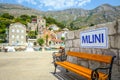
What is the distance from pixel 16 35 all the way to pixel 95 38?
99.9 m

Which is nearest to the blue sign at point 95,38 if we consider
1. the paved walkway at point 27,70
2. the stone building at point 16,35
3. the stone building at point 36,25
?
the paved walkway at point 27,70

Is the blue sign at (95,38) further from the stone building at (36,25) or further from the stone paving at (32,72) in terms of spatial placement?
the stone building at (36,25)

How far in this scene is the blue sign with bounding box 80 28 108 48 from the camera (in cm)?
669

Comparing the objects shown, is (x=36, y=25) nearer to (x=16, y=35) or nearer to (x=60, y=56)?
(x=16, y=35)

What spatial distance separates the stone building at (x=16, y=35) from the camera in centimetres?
10462

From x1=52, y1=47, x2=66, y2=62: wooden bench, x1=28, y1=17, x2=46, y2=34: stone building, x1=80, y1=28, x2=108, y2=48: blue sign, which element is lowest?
x1=52, y1=47, x2=66, y2=62: wooden bench

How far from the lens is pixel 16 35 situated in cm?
10500

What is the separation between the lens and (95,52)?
7.38m

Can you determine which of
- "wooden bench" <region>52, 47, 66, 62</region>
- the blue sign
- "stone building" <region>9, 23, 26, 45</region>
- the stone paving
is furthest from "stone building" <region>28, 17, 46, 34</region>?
the blue sign

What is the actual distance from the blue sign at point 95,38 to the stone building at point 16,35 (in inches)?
3830

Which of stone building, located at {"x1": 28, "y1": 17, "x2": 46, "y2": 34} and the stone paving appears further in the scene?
stone building, located at {"x1": 28, "y1": 17, "x2": 46, "y2": 34}

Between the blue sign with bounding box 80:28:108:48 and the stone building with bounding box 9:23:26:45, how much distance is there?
319 feet

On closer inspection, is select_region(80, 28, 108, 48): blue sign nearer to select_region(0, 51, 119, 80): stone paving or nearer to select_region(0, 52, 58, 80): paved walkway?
select_region(0, 51, 119, 80): stone paving

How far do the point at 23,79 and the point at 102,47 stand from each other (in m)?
3.29
